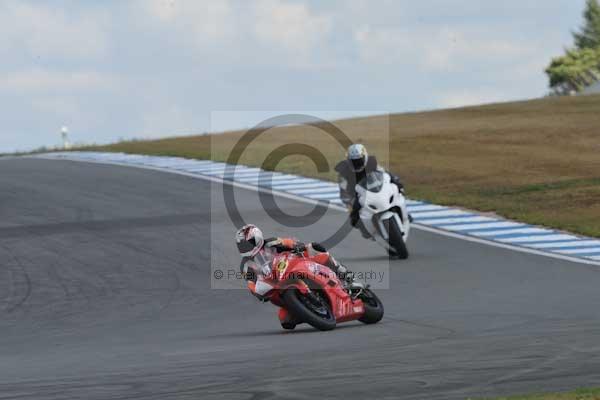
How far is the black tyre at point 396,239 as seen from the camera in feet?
62.0

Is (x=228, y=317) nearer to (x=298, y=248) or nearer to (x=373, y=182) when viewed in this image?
(x=298, y=248)

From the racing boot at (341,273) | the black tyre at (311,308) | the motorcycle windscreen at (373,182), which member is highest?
the motorcycle windscreen at (373,182)

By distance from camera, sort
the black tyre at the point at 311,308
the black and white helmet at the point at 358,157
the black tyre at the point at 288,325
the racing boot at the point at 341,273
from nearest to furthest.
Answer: the black tyre at the point at 311,308 < the racing boot at the point at 341,273 < the black tyre at the point at 288,325 < the black and white helmet at the point at 358,157

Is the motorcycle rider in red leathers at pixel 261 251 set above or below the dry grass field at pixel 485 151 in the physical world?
below

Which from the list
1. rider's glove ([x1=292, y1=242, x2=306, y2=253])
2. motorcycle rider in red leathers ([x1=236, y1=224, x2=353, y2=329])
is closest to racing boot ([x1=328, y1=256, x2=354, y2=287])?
motorcycle rider in red leathers ([x1=236, y1=224, x2=353, y2=329])

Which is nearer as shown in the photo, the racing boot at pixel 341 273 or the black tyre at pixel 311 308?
the black tyre at pixel 311 308

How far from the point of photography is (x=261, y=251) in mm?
12562

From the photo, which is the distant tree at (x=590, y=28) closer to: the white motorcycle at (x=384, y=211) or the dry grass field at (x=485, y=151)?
the dry grass field at (x=485, y=151)

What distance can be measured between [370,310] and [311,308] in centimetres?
95

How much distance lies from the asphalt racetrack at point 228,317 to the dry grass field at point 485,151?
4.04 meters

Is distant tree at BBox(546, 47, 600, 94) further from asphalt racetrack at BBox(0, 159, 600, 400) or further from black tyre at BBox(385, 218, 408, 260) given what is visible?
black tyre at BBox(385, 218, 408, 260)

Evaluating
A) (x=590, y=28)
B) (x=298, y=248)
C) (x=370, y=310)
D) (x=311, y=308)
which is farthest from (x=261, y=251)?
(x=590, y=28)

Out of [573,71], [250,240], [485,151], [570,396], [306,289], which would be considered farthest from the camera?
[573,71]

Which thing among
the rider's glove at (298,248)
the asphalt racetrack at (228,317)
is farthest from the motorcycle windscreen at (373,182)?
the rider's glove at (298,248)
